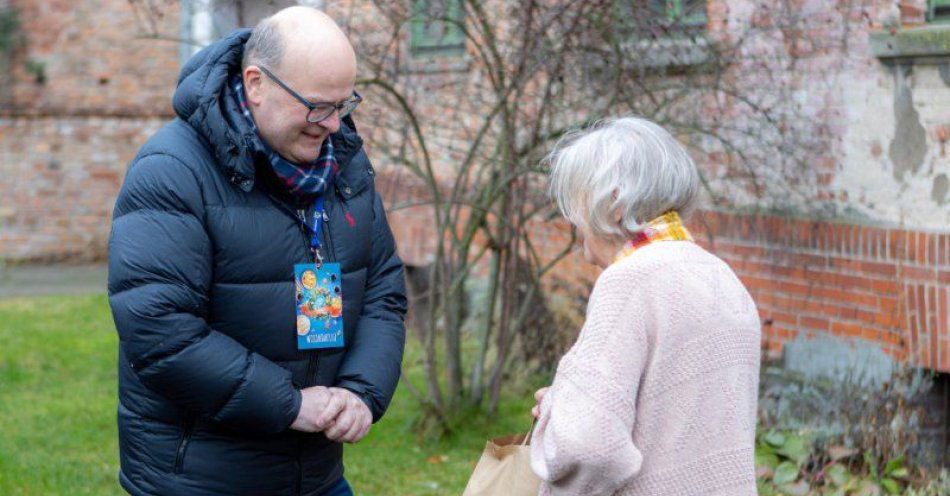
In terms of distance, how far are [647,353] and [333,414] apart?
0.92 meters

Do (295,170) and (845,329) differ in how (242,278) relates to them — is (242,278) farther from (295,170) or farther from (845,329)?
(845,329)

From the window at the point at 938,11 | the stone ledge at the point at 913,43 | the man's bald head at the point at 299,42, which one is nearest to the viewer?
the man's bald head at the point at 299,42

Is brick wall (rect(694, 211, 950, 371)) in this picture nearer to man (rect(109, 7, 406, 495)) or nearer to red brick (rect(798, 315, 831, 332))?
red brick (rect(798, 315, 831, 332))

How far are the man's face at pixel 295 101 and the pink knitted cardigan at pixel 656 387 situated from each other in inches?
35.0

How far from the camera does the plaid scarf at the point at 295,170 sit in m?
3.18

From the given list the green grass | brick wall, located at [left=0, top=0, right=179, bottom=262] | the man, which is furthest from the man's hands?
brick wall, located at [left=0, top=0, right=179, bottom=262]

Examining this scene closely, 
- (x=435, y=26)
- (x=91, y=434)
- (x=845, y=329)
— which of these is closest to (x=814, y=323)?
(x=845, y=329)

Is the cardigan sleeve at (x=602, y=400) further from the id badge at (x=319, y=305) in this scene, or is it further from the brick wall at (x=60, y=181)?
the brick wall at (x=60, y=181)

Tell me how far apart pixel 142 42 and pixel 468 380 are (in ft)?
30.3

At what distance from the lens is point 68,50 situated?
49.5 ft

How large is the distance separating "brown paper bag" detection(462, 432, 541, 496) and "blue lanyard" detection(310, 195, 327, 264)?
661 millimetres

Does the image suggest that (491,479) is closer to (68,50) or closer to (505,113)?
(505,113)

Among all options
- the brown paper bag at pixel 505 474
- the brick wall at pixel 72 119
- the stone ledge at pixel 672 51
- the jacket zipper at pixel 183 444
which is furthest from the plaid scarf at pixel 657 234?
the brick wall at pixel 72 119

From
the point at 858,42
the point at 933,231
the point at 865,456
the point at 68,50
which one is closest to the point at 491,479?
the point at 865,456
